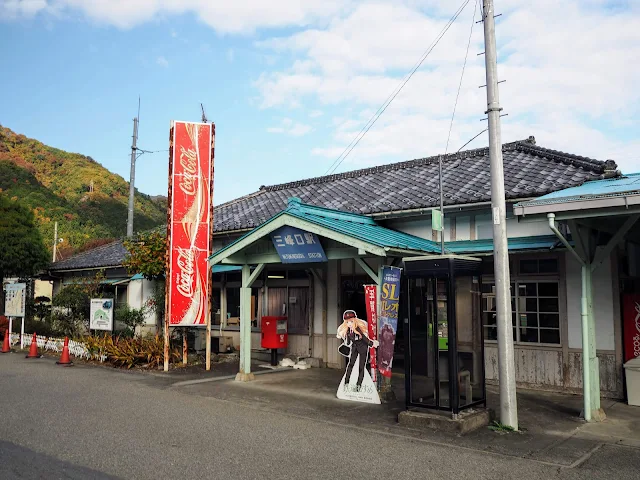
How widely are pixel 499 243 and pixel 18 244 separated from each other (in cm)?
1954

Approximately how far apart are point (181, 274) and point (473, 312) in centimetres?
735

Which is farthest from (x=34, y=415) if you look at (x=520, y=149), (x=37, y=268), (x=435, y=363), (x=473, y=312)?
(x=37, y=268)

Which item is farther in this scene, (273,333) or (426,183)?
(273,333)

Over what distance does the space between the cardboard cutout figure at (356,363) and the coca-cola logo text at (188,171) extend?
18.6ft

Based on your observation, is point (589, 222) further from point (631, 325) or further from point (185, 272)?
point (185, 272)

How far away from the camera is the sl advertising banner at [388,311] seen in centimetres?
862

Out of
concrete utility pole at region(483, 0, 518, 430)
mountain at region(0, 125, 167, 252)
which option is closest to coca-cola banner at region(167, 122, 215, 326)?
concrete utility pole at region(483, 0, 518, 430)

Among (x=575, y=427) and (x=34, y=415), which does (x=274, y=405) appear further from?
(x=575, y=427)

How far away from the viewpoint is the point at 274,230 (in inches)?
406

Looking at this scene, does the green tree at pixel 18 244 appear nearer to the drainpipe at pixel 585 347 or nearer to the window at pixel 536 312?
the window at pixel 536 312

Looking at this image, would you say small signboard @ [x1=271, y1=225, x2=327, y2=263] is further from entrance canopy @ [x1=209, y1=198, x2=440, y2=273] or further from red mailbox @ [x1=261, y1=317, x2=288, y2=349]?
red mailbox @ [x1=261, y1=317, x2=288, y2=349]

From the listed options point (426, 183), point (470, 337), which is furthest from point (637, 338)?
point (426, 183)

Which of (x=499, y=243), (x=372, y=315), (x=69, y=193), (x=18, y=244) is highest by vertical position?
(x=69, y=193)

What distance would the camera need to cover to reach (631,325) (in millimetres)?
9023
